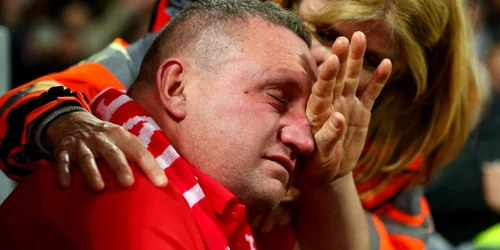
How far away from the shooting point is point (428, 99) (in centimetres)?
186

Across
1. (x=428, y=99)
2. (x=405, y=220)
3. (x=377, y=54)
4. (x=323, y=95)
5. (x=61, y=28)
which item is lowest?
(x=61, y=28)

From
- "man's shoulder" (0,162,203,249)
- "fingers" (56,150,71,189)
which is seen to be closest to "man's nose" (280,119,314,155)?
"man's shoulder" (0,162,203,249)

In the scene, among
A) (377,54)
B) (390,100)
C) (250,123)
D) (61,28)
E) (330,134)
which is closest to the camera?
(250,123)

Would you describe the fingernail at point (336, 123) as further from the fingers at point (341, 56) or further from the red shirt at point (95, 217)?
the red shirt at point (95, 217)

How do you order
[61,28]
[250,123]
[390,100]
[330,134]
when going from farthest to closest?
[61,28], [390,100], [330,134], [250,123]

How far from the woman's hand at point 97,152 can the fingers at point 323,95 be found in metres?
0.31

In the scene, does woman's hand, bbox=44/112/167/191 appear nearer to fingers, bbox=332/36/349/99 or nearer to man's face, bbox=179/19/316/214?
man's face, bbox=179/19/316/214

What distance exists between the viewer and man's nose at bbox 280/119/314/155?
130 cm

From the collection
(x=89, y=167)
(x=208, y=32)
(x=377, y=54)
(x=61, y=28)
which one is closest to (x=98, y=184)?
(x=89, y=167)

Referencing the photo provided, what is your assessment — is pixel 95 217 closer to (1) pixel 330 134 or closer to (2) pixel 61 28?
(1) pixel 330 134

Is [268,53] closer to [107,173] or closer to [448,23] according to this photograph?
[107,173]

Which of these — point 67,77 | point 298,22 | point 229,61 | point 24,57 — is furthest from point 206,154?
point 24,57

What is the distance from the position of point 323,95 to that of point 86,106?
0.40 m

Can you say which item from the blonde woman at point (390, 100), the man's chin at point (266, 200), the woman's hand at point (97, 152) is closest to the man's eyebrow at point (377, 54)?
the blonde woman at point (390, 100)
